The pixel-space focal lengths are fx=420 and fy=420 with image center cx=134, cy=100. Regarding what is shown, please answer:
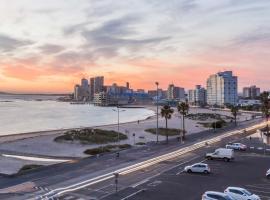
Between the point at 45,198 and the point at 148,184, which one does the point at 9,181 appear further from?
the point at 148,184

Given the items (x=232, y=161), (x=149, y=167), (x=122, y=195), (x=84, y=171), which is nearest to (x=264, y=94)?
(x=232, y=161)

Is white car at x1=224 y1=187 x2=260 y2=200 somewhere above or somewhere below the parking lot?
above

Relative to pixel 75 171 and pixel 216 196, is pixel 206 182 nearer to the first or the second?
pixel 216 196

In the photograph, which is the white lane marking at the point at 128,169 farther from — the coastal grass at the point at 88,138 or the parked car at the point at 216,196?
the coastal grass at the point at 88,138

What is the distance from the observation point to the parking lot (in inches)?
1459

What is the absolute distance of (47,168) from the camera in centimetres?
4891

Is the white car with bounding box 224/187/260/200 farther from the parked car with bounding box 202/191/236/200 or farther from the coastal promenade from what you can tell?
the coastal promenade

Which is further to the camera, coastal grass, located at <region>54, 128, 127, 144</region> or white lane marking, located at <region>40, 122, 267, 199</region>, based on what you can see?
coastal grass, located at <region>54, 128, 127, 144</region>

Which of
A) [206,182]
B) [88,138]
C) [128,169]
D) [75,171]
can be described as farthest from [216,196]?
[88,138]

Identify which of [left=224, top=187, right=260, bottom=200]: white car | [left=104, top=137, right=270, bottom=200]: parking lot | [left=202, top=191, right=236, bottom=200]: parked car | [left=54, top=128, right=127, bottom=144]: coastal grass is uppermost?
[left=202, top=191, right=236, bottom=200]: parked car

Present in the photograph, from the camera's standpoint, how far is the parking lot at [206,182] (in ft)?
122

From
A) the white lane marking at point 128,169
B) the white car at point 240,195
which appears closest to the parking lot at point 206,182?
the white car at point 240,195

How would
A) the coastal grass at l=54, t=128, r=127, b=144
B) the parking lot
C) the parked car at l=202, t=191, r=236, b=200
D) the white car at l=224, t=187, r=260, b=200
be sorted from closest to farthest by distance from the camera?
1. the parked car at l=202, t=191, r=236, b=200
2. the white car at l=224, t=187, r=260, b=200
3. the parking lot
4. the coastal grass at l=54, t=128, r=127, b=144

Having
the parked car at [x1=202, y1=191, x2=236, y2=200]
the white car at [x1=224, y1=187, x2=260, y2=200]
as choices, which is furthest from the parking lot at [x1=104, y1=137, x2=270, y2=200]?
the parked car at [x1=202, y1=191, x2=236, y2=200]
